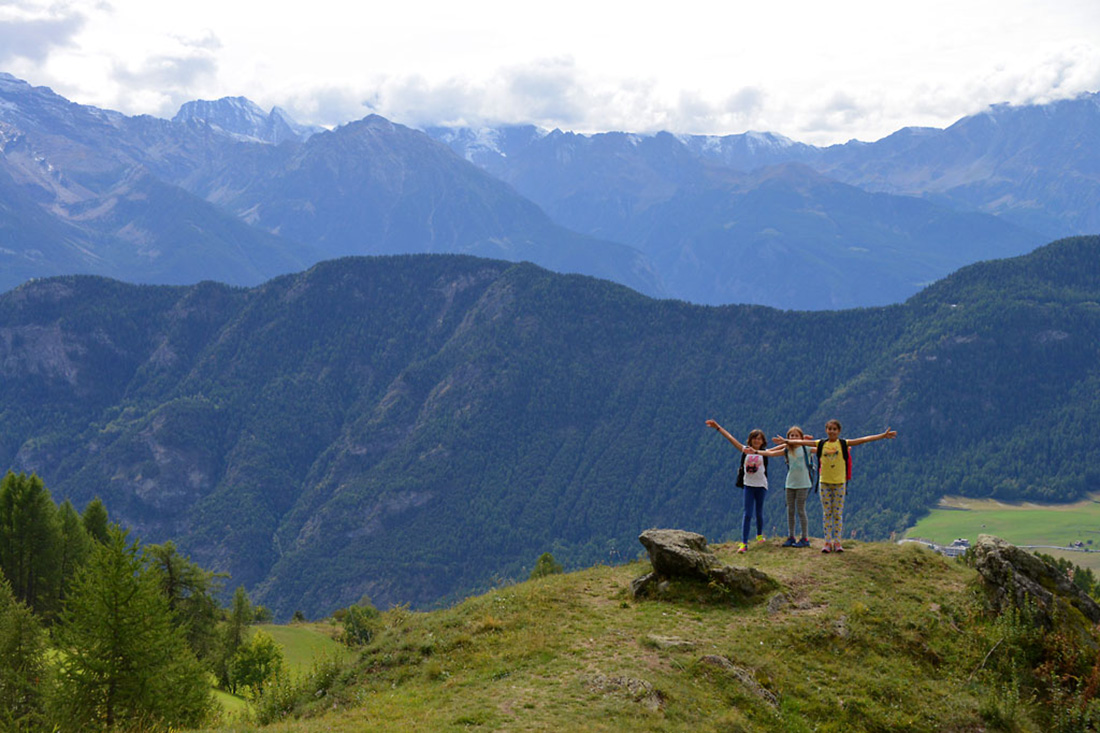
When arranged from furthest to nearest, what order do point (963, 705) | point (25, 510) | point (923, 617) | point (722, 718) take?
point (25, 510) → point (923, 617) → point (963, 705) → point (722, 718)

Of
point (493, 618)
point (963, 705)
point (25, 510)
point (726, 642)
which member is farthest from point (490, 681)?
point (25, 510)

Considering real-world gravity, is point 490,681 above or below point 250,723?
above

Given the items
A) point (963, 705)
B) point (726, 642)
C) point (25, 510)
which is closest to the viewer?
point (963, 705)

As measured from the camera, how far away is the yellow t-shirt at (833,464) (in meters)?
27.8

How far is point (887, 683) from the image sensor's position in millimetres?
21438

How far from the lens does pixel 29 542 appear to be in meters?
60.6

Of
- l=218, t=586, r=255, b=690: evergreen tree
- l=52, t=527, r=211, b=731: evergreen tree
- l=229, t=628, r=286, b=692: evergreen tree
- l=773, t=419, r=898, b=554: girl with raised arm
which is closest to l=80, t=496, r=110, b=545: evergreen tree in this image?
l=218, t=586, r=255, b=690: evergreen tree

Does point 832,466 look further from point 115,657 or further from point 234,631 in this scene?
point 234,631

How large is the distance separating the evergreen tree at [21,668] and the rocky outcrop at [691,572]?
21.2m

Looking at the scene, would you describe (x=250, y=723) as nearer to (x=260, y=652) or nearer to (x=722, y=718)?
(x=722, y=718)

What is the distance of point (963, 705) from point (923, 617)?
378cm

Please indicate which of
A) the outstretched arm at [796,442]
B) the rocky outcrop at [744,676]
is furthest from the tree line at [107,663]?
the outstretched arm at [796,442]

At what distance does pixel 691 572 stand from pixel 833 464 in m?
6.73

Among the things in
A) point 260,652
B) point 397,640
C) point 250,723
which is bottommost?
point 260,652
